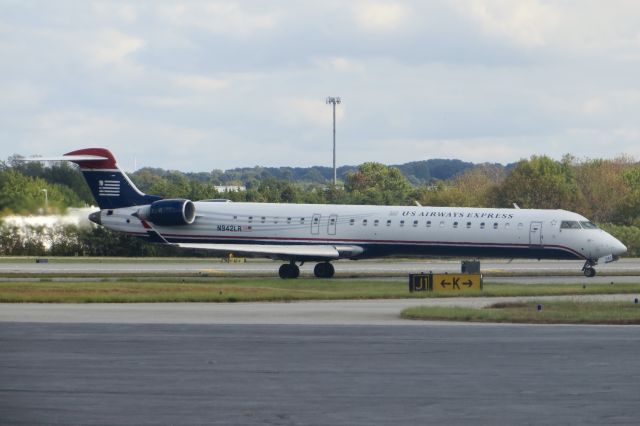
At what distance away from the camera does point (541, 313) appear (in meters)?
32.8

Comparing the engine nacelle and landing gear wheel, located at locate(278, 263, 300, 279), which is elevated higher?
the engine nacelle

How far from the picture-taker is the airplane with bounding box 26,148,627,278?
5219 centimetres

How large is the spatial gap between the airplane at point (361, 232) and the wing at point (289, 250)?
0.14 feet

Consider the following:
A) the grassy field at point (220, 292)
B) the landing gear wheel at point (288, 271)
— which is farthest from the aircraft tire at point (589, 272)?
the landing gear wheel at point (288, 271)

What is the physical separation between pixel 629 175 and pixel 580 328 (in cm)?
9483

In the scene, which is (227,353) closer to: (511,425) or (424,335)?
(424,335)

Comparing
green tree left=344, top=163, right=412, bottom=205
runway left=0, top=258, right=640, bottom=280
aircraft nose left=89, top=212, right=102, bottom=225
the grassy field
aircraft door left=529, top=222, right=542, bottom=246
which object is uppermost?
green tree left=344, top=163, right=412, bottom=205

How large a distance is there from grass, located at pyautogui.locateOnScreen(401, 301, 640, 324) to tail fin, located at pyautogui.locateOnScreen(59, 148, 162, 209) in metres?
25.7

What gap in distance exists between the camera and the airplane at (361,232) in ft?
171

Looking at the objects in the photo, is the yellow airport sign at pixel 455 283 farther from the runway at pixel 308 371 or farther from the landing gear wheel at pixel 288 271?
the landing gear wheel at pixel 288 271

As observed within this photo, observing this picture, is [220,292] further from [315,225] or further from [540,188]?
[540,188]

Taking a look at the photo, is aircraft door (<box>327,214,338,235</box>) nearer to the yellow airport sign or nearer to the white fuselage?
the white fuselage

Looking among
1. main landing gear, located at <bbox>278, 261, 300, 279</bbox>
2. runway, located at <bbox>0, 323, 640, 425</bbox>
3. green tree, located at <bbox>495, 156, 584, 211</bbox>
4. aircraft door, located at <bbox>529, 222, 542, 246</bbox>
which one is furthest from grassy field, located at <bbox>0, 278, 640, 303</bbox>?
green tree, located at <bbox>495, 156, 584, 211</bbox>

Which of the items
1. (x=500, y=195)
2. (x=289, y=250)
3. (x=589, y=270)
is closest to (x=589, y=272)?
(x=589, y=270)
